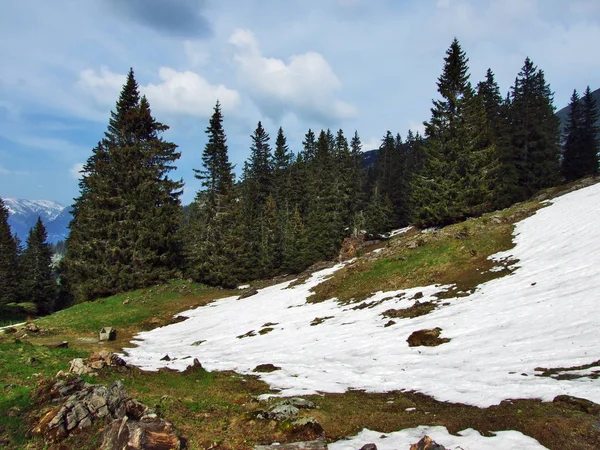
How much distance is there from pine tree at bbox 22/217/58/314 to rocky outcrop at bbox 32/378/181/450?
228 feet

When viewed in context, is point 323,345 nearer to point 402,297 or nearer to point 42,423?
point 402,297

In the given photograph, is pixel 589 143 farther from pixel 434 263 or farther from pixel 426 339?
pixel 426 339

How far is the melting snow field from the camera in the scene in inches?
378

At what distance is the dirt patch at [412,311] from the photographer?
55.0 ft

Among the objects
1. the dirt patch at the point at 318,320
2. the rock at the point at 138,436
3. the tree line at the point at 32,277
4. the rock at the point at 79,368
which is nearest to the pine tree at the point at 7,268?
the tree line at the point at 32,277

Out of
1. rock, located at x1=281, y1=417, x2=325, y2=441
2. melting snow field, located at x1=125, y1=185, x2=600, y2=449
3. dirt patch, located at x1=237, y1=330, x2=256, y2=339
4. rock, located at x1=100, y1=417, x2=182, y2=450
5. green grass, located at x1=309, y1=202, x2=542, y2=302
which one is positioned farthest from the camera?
green grass, located at x1=309, y1=202, x2=542, y2=302

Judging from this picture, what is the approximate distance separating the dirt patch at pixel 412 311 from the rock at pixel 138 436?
41.9 feet

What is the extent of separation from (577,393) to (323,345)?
9.50 meters

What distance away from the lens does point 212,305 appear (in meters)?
31.2

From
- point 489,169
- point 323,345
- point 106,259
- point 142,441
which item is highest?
point 489,169

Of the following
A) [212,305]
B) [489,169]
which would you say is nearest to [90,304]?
[212,305]

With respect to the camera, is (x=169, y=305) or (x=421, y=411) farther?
(x=169, y=305)

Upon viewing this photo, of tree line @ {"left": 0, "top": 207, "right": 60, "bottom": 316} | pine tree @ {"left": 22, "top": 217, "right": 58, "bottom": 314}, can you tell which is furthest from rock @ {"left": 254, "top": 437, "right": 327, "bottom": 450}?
pine tree @ {"left": 22, "top": 217, "right": 58, "bottom": 314}

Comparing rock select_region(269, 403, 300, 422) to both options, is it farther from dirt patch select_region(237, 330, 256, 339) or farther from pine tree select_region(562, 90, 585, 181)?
pine tree select_region(562, 90, 585, 181)
